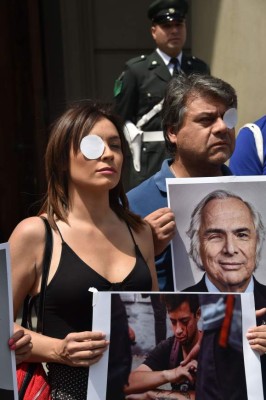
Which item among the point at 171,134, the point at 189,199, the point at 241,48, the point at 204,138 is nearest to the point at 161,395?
the point at 189,199

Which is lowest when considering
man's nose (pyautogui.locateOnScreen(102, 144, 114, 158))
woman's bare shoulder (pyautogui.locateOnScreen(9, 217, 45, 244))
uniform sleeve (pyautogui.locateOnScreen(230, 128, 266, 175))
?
woman's bare shoulder (pyautogui.locateOnScreen(9, 217, 45, 244))

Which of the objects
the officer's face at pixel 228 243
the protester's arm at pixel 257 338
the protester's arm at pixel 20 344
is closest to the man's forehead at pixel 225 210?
the officer's face at pixel 228 243

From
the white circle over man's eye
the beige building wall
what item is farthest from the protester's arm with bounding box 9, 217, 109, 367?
the beige building wall

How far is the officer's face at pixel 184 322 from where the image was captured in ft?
8.55

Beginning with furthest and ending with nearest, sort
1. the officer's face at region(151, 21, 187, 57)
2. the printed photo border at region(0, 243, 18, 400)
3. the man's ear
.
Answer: the officer's face at region(151, 21, 187, 57), the man's ear, the printed photo border at region(0, 243, 18, 400)

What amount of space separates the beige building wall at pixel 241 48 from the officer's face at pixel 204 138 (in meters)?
3.11

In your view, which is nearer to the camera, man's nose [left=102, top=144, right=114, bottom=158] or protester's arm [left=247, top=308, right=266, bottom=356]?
protester's arm [left=247, top=308, right=266, bottom=356]

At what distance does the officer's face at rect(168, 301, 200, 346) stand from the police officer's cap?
3816 mm

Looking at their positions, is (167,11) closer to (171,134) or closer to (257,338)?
(171,134)

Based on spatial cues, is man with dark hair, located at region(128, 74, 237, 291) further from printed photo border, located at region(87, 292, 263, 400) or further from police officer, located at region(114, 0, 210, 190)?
police officer, located at region(114, 0, 210, 190)

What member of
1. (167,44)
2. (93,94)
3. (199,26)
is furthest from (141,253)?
(93,94)

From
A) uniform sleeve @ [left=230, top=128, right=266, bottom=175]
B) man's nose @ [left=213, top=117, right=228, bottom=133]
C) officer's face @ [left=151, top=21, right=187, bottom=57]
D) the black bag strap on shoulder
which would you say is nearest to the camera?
the black bag strap on shoulder

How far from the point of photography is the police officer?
6.05 metres

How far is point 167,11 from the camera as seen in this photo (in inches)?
244
